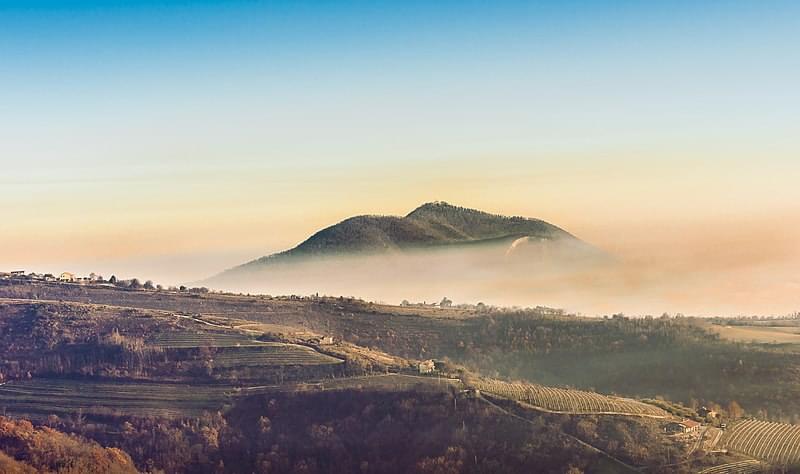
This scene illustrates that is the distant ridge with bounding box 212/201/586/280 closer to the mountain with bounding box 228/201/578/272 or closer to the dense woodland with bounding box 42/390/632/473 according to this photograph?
the mountain with bounding box 228/201/578/272

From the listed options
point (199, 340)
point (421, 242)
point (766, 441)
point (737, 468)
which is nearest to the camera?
point (737, 468)

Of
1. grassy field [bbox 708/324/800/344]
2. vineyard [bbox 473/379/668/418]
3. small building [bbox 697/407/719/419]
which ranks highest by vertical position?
grassy field [bbox 708/324/800/344]

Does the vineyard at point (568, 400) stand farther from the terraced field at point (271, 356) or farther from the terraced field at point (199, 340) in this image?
the terraced field at point (199, 340)

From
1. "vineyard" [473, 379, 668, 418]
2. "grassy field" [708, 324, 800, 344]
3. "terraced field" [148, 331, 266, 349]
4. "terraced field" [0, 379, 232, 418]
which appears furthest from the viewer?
"terraced field" [148, 331, 266, 349]

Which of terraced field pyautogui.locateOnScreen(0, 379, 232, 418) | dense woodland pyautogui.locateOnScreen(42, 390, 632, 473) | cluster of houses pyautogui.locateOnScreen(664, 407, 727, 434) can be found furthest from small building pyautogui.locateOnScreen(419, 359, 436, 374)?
cluster of houses pyautogui.locateOnScreen(664, 407, 727, 434)

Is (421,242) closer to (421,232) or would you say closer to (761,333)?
(421,232)

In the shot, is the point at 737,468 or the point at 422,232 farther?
the point at 422,232

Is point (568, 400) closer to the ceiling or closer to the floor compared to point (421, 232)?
closer to the floor

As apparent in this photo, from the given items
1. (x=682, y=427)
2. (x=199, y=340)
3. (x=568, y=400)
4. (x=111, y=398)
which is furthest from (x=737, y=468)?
(x=199, y=340)
